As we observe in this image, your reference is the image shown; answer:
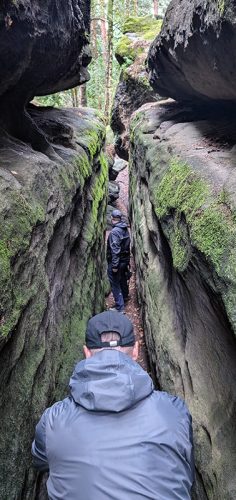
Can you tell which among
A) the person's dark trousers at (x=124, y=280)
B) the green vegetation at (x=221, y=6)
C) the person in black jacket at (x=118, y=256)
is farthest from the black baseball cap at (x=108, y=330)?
the person's dark trousers at (x=124, y=280)

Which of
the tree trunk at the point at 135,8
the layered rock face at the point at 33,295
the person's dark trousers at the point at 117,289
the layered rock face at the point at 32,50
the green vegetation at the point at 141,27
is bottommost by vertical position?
the person's dark trousers at the point at 117,289

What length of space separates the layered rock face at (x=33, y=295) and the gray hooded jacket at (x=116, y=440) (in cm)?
85

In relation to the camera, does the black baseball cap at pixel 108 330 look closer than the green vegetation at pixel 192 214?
Yes

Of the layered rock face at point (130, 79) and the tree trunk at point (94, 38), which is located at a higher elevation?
the tree trunk at point (94, 38)

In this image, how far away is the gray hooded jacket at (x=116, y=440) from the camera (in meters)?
2.12

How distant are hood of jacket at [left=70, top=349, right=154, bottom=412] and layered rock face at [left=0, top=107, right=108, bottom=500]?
817 millimetres

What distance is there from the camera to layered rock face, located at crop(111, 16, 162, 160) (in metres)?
16.4

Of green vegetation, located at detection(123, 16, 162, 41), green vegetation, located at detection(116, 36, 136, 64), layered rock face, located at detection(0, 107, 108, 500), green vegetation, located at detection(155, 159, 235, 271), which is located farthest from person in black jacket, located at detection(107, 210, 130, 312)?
green vegetation, located at detection(123, 16, 162, 41)

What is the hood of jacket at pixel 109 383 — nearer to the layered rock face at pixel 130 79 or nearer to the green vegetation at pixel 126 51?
the layered rock face at pixel 130 79

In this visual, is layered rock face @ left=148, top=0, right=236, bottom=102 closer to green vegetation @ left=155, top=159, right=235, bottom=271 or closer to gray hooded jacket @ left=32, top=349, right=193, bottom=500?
green vegetation @ left=155, top=159, right=235, bottom=271

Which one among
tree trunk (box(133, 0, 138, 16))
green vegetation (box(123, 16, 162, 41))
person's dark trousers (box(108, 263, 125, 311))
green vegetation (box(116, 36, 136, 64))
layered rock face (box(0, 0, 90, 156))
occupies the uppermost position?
tree trunk (box(133, 0, 138, 16))

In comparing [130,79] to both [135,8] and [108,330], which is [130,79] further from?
[108,330]

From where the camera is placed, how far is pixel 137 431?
2.26 metres

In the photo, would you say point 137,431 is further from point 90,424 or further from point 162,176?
point 162,176
